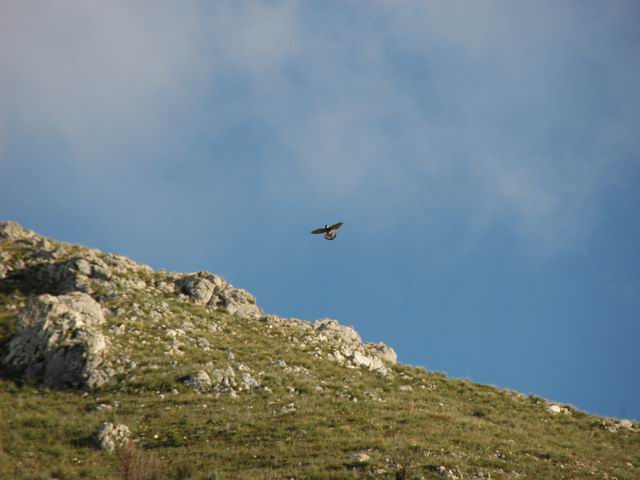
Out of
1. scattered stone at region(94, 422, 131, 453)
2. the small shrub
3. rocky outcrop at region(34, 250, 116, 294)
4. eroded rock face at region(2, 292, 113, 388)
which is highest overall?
rocky outcrop at region(34, 250, 116, 294)

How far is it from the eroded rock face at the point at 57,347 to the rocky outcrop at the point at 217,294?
11.9 meters

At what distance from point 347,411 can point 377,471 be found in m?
9.41

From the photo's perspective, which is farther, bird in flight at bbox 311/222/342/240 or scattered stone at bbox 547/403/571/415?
scattered stone at bbox 547/403/571/415

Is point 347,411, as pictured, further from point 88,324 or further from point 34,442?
Result: point 88,324

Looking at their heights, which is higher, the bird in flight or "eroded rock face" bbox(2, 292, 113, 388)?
the bird in flight

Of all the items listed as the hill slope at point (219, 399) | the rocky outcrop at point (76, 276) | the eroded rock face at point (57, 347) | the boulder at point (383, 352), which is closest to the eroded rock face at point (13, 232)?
the hill slope at point (219, 399)

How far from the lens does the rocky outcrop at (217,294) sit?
49.7m

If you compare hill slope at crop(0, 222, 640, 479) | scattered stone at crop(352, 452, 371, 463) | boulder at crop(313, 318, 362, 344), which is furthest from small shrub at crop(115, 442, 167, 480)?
boulder at crop(313, 318, 362, 344)

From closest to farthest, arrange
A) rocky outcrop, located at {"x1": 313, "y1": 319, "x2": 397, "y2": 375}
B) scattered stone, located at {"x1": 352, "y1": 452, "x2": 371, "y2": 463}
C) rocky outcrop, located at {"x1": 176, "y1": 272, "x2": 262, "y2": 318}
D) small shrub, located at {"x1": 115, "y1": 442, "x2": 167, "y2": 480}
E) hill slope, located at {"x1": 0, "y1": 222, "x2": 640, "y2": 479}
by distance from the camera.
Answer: small shrub, located at {"x1": 115, "y1": 442, "x2": 167, "y2": 480}, scattered stone, located at {"x1": 352, "y1": 452, "x2": 371, "y2": 463}, hill slope, located at {"x1": 0, "y1": 222, "x2": 640, "y2": 479}, rocky outcrop, located at {"x1": 313, "y1": 319, "x2": 397, "y2": 375}, rocky outcrop, located at {"x1": 176, "y1": 272, "x2": 262, "y2": 318}

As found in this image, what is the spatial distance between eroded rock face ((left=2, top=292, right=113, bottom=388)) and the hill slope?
0.08m

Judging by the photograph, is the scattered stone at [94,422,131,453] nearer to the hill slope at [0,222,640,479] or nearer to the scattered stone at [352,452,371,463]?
the hill slope at [0,222,640,479]

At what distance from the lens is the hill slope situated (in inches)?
953

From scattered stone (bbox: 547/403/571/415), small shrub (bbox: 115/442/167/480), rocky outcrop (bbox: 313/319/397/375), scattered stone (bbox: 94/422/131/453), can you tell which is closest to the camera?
small shrub (bbox: 115/442/167/480)

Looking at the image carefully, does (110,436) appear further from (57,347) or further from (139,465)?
(57,347)
